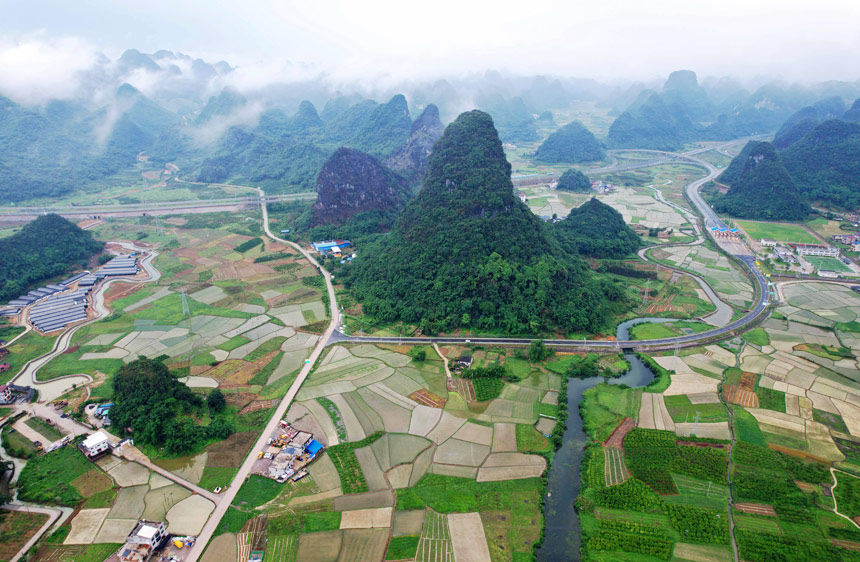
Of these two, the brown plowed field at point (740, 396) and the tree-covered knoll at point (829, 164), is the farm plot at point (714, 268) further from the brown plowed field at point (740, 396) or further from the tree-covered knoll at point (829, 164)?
the tree-covered knoll at point (829, 164)

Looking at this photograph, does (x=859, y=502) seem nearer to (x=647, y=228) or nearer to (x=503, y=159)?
(x=503, y=159)

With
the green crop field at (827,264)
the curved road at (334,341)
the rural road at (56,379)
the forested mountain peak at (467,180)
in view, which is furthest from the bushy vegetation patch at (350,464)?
the green crop field at (827,264)

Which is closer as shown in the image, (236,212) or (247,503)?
(247,503)

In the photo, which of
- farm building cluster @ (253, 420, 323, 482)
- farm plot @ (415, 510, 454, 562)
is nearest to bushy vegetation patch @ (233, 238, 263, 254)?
farm building cluster @ (253, 420, 323, 482)

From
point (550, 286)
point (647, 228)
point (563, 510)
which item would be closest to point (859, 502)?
point (563, 510)

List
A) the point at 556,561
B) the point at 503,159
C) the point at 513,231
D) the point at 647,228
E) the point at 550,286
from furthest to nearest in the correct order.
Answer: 1. the point at 647,228
2. the point at 503,159
3. the point at 513,231
4. the point at 550,286
5. the point at 556,561

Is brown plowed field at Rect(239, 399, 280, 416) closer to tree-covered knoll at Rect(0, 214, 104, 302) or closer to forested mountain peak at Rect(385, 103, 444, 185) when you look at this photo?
tree-covered knoll at Rect(0, 214, 104, 302)
